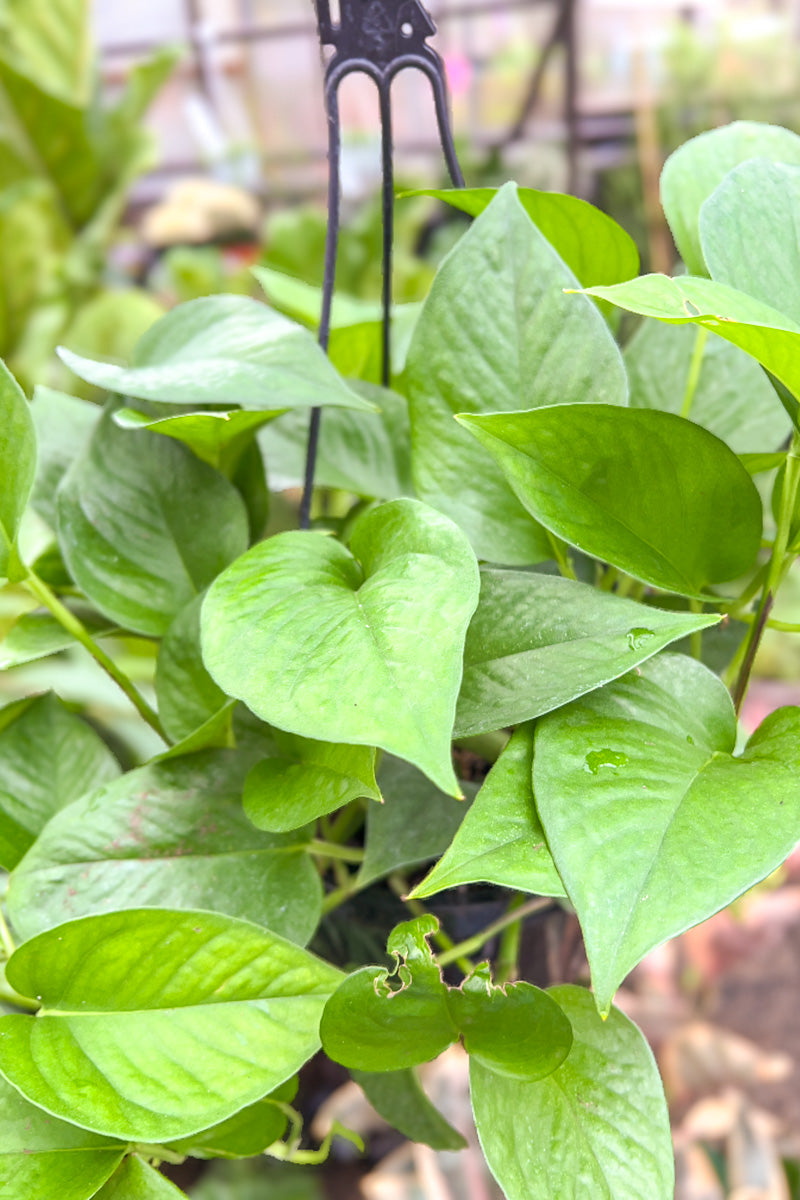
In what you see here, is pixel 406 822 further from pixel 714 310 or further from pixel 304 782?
pixel 714 310

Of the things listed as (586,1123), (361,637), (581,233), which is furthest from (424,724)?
(581,233)

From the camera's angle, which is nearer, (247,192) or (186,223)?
(186,223)

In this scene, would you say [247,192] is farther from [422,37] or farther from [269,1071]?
[269,1071]

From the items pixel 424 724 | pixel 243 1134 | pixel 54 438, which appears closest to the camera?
pixel 424 724

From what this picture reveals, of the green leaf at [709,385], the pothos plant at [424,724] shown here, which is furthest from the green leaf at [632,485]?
the green leaf at [709,385]

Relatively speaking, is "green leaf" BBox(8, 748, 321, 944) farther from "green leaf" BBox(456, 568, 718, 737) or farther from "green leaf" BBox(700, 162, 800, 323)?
"green leaf" BBox(700, 162, 800, 323)

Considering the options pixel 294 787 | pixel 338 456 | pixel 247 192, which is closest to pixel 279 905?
pixel 294 787

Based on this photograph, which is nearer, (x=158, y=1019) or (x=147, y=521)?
(x=158, y=1019)
